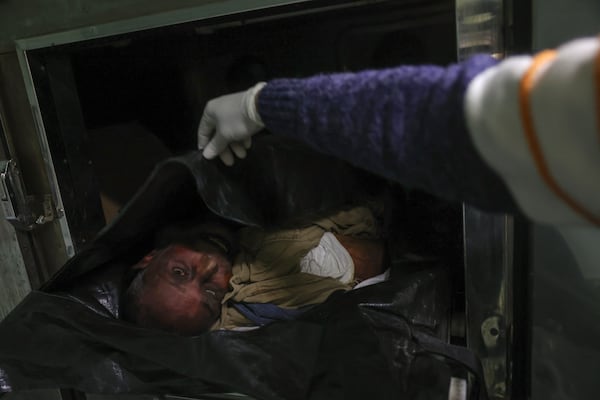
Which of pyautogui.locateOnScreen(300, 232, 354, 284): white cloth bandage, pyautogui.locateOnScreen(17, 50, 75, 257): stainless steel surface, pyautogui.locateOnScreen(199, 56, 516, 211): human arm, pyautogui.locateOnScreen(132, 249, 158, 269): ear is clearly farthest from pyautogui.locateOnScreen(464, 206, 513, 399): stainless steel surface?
pyautogui.locateOnScreen(17, 50, 75, 257): stainless steel surface


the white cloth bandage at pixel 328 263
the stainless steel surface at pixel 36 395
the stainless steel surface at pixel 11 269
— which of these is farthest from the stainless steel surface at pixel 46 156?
the white cloth bandage at pixel 328 263

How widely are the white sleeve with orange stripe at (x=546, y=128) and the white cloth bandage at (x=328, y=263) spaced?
0.57m

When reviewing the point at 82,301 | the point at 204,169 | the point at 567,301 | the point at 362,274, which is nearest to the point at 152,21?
the point at 204,169

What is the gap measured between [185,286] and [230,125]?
345mm

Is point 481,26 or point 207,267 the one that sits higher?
point 481,26

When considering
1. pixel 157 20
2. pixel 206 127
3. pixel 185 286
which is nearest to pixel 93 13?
pixel 157 20

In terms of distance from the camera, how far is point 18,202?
3.50ft

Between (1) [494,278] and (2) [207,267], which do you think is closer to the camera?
(1) [494,278]

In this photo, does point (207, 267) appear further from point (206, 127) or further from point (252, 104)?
point (252, 104)

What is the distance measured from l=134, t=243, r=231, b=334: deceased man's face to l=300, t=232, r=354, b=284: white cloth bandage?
0.18m

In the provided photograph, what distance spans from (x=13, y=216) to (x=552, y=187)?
1.14m

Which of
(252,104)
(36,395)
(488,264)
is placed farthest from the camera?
(36,395)

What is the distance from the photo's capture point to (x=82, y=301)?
0.88 m

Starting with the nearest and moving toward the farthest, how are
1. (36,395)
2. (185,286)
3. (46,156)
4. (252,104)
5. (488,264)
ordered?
(252,104) < (488,264) < (185,286) < (46,156) < (36,395)
